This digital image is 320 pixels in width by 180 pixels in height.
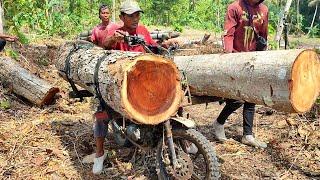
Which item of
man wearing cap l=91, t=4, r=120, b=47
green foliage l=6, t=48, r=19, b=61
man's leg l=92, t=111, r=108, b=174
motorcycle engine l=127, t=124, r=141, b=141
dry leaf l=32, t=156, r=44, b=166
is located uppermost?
man wearing cap l=91, t=4, r=120, b=47

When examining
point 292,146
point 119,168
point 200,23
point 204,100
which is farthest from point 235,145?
point 200,23

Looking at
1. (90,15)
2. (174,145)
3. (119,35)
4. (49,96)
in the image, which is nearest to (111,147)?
(174,145)

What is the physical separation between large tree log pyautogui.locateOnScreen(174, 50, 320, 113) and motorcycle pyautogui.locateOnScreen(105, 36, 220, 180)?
1.72 ft

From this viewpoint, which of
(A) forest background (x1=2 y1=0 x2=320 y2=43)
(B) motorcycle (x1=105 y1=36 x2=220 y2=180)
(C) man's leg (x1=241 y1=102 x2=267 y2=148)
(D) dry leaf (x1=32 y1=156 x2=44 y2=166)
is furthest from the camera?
(A) forest background (x1=2 y1=0 x2=320 y2=43)

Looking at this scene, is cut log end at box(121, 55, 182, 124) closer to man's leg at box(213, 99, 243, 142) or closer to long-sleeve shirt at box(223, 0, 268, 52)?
long-sleeve shirt at box(223, 0, 268, 52)

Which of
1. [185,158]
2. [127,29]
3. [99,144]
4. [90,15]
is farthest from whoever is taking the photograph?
[90,15]

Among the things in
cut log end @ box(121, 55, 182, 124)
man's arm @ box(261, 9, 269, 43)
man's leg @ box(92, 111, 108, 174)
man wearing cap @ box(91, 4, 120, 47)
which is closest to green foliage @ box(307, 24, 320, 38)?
man wearing cap @ box(91, 4, 120, 47)

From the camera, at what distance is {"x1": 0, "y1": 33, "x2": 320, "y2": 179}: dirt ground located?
467 centimetres

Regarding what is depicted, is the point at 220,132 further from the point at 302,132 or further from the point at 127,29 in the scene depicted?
the point at 127,29

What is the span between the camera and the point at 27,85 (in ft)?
23.5

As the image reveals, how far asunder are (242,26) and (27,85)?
4.11 m

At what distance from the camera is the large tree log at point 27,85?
22.9 ft

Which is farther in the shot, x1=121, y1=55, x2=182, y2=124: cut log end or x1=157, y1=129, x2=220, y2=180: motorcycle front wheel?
x1=157, y1=129, x2=220, y2=180: motorcycle front wheel

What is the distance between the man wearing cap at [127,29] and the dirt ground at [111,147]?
1372 millimetres
